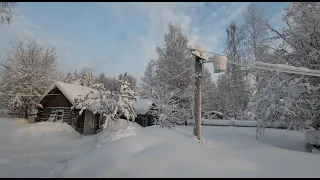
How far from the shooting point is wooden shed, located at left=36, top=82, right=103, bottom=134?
1126 inches

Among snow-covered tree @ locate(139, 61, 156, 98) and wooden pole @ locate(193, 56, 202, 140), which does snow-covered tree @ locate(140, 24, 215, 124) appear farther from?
wooden pole @ locate(193, 56, 202, 140)

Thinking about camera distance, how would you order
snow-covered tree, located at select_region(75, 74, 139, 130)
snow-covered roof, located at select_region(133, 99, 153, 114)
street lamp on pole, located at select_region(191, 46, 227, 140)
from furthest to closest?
snow-covered roof, located at select_region(133, 99, 153, 114) < snow-covered tree, located at select_region(75, 74, 139, 130) < street lamp on pole, located at select_region(191, 46, 227, 140)

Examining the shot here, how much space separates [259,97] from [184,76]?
16506mm

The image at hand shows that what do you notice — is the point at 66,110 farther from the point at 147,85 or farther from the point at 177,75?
the point at 177,75

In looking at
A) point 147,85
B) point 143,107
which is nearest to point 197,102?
point 143,107

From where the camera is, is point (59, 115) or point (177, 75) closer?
point (59, 115)

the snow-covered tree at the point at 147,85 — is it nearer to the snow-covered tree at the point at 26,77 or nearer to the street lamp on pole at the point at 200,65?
the snow-covered tree at the point at 26,77

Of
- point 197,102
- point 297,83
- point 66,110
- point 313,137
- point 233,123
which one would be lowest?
point 313,137

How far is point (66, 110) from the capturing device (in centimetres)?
3000

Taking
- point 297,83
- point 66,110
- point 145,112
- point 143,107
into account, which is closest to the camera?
point 297,83

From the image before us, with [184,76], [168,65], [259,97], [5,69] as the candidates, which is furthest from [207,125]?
[5,69]

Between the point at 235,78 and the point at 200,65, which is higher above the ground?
the point at 235,78

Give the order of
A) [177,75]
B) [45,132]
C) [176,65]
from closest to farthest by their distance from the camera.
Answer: [45,132] → [177,75] → [176,65]

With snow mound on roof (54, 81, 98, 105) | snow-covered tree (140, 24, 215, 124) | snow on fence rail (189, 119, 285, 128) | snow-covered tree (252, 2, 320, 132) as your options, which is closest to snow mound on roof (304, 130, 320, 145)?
snow-covered tree (252, 2, 320, 132)
